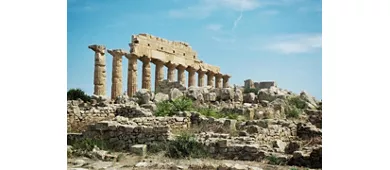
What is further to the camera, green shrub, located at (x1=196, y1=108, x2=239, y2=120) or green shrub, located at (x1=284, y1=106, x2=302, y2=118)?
green shrub, located at (x1=284, y1=106, x2=302, y2=118)

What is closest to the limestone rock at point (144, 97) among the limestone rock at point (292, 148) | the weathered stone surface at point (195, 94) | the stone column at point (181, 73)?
the weathered stone surface at point (195, 94)

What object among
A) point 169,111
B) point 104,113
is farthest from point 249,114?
point 104,113

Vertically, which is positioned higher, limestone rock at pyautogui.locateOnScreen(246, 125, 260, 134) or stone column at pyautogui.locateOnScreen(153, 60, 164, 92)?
stone column at pyautogui.locateOnScreen(153, 60, 164, 92)

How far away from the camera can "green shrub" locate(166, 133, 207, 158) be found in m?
7.33

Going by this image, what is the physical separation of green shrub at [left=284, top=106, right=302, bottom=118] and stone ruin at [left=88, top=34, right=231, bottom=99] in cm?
493

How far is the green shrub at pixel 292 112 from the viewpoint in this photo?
11.3m

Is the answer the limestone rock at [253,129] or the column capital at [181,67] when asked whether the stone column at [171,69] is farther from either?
the limestone rock at [253,129]

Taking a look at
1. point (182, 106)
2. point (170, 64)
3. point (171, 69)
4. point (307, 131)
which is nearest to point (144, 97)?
point (182, 106)

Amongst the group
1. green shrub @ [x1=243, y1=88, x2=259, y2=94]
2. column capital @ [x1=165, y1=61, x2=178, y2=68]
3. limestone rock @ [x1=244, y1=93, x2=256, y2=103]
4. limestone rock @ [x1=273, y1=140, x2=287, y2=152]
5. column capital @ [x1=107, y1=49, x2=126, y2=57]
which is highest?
column capital @ [x1=107, y1=49, x2=126, y2=57]

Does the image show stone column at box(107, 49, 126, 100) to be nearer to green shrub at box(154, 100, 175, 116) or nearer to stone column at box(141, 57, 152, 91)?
stone column at box(141, 57, 152, 91)

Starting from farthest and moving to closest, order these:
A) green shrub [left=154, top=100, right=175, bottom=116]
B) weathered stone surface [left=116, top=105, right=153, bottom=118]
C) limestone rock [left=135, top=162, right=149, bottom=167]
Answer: green shrub [left=154, top=100, right=175, bottom=116] → weathered stone surface [left=116, top=105, right=153, bottom=118] → limestone rock [left=135, top=162, right=149, bottom=167]

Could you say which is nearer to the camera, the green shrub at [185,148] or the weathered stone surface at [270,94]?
the green shrub at [185,148]

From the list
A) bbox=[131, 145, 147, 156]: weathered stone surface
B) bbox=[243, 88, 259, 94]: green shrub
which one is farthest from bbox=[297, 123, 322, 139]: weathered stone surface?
bbox=[243, 88, 259, 94]: green shrub

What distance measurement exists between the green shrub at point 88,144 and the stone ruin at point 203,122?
0.13 m
